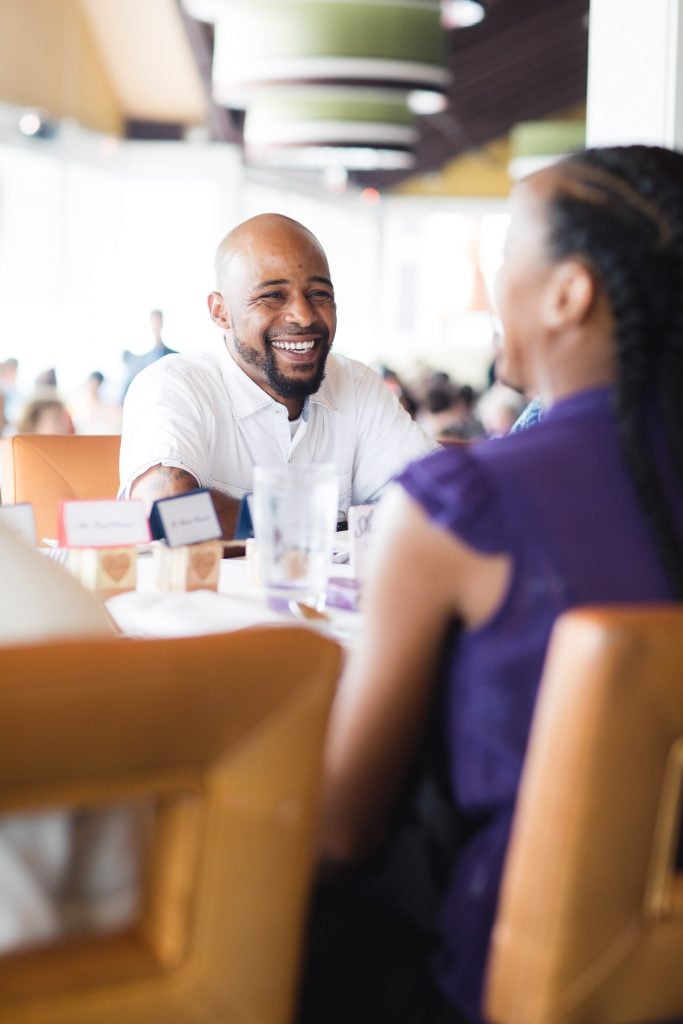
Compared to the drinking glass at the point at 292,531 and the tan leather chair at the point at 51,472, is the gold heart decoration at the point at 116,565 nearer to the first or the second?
the drinking glass at the point at 292,531

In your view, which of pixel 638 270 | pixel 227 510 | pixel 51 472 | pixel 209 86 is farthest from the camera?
pixel 209 86

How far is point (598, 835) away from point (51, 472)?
2.20 metres

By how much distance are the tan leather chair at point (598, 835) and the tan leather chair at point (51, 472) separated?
2.04 m

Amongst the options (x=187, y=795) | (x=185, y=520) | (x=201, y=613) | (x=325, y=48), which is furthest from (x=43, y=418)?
(x=187, y=795)

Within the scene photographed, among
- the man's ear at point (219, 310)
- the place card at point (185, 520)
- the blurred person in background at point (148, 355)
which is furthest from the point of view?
the blurred person in background at point (148, 355)

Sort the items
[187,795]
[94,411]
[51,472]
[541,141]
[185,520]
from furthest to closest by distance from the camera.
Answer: [541,141], [94,411], [51,472], [185,520], [187,795]

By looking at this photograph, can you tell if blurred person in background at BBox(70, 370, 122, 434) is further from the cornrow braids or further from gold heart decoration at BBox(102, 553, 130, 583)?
the cornrow braids

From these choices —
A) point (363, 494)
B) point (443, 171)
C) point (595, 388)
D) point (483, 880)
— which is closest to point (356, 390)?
point (363, 494)

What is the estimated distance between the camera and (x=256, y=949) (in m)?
1.00

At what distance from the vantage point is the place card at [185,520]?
194cm

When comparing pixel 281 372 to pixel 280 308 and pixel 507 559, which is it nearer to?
pixel 280 308

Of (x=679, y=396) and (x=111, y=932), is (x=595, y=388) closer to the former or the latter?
(x=679, y=396)

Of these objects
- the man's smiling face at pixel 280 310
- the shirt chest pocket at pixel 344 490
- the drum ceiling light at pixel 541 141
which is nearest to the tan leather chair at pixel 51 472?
the man's smiling face at pixel 280 310

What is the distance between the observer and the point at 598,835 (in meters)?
1.00
